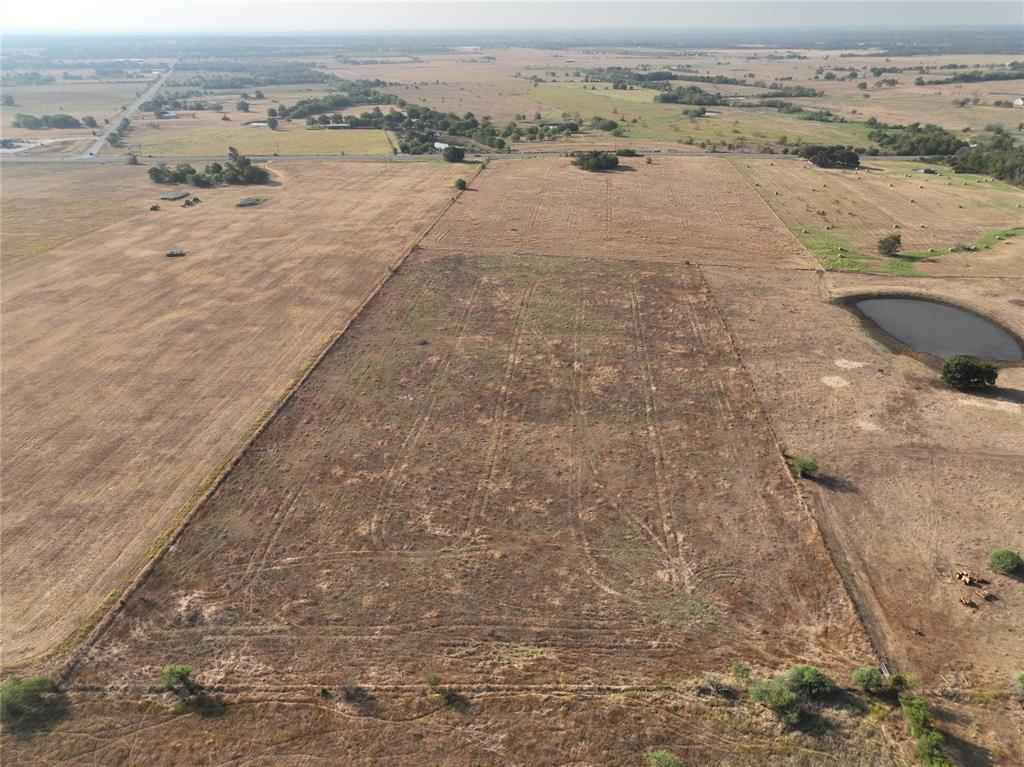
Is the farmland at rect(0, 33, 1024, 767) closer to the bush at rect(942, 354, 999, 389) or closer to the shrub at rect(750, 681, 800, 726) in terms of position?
the shrub at rect(750, 681, 800, 726)

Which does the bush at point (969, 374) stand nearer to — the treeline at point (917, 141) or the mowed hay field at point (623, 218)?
the mowed hay field at point (623, 218)

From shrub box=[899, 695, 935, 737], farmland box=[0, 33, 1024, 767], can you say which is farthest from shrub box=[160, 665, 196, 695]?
shrub box=[899, 695, 935, 737]

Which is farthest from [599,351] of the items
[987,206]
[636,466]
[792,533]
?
[987,206]

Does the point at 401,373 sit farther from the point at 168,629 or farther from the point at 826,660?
the point at 826,660

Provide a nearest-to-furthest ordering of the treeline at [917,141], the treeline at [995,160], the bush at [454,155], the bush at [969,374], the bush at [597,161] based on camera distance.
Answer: the bush at [969,374]
the treeline at [995,160]
the bush at [597,161]
the bush at [454,155]
the treeline at [917,141]

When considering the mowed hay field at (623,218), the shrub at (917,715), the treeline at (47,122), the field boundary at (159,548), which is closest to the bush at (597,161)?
the mowed hay field at (623,218)

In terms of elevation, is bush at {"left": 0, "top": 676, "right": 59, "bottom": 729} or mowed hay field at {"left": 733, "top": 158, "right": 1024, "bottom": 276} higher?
mowed hay field at {"left": 733, "top": 158, "right": 1024, "bottom": 276}
